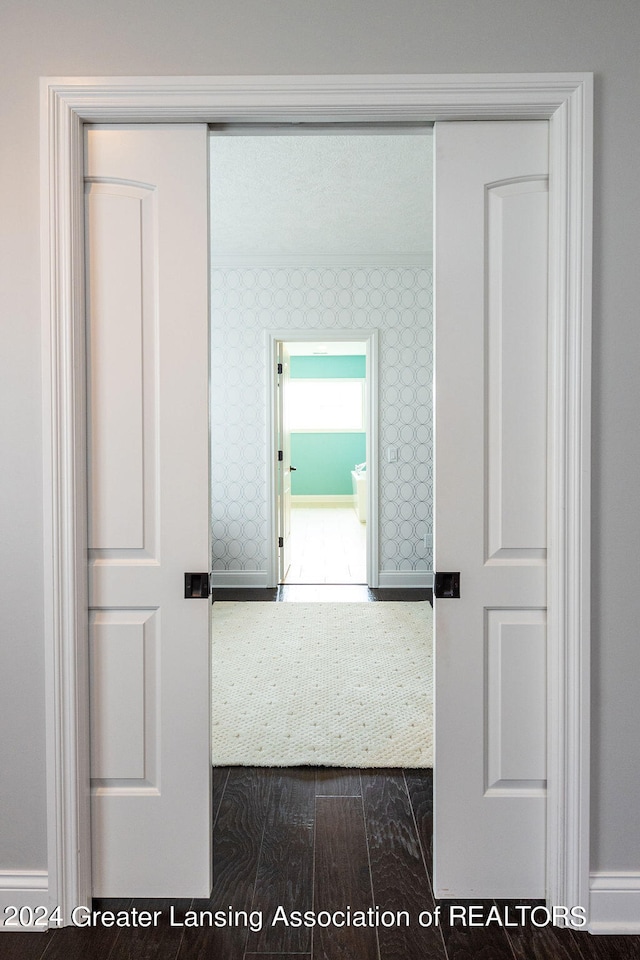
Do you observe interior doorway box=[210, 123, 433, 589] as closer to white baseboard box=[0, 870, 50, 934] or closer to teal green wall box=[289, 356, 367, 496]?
white baseboard box=[0, 870, 50, 934]

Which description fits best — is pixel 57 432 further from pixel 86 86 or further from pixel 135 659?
pixel 86 86

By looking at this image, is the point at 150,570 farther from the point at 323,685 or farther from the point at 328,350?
the point at 328,350

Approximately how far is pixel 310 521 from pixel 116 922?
28.6ft

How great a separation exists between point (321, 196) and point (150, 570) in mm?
3320

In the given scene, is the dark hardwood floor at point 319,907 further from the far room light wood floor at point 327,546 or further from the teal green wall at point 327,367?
the teal green wall at point 327,367

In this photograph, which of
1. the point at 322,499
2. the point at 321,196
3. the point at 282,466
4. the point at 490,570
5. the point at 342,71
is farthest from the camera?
the point at 322,499

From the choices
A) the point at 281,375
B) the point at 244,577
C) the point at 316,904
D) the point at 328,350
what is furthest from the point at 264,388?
the point at 328,350

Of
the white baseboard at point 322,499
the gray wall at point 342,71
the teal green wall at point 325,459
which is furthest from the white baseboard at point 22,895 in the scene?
the teal green wall at point 325,459

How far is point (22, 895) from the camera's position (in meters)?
1.82

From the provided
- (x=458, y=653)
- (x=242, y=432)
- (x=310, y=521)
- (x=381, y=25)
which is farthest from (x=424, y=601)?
(x=310, y=521)

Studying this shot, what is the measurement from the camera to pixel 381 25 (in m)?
1.75

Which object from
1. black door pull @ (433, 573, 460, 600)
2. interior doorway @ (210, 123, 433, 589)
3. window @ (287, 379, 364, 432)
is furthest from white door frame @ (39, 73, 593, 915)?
window @ (287, 379, 364, 432)

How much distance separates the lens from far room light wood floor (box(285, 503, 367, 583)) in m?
6.42

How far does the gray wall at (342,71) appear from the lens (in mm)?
1748
